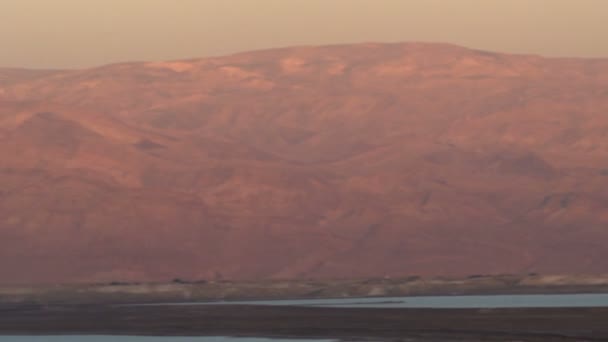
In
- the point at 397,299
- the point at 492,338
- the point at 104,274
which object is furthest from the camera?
the point at 104,274

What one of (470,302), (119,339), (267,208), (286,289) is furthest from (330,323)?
(267,208)

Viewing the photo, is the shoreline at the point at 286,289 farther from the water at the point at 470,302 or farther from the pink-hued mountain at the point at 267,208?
the pink-hued mountain at the point at 267,208

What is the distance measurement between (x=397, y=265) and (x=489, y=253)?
341 inches

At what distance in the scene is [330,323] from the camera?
78.3m

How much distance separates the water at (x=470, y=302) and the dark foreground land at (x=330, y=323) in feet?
14.3

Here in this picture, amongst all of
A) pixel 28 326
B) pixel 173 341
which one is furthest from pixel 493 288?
pixel 173 341

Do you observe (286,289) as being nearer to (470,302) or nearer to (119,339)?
(470,302)

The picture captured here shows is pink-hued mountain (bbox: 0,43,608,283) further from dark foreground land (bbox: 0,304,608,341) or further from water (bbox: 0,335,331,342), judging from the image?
water (bbox: 0,335,331,342)

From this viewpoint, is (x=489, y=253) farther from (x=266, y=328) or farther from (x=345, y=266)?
(x=266, y=328)

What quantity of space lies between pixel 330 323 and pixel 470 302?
64.6 feet

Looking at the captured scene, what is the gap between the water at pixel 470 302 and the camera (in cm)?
8937

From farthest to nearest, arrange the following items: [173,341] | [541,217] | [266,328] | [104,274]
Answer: [541,217] → [104,274] → [266,328] → [173,341]

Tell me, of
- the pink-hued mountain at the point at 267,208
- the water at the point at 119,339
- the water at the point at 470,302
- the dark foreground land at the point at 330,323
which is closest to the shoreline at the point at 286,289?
the water at the point at 470,302

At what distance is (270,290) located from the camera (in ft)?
399
